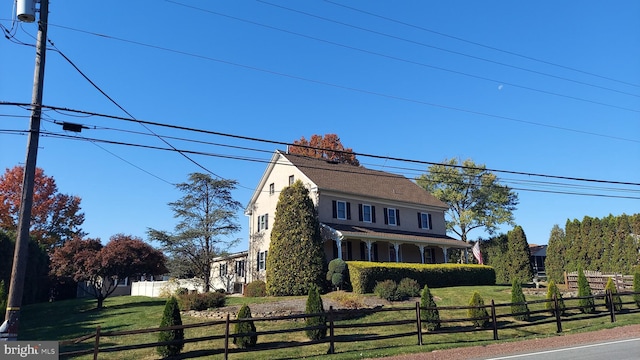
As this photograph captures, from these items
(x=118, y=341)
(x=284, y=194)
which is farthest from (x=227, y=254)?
(x=118, y=341)

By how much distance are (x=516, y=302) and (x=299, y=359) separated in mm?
11703

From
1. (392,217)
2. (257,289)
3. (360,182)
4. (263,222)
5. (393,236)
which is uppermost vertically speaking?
(360,182)

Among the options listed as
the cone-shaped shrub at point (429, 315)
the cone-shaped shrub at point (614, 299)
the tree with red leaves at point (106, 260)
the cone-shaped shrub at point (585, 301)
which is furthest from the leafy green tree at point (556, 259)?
the tree with red leaves at point (106, 260)

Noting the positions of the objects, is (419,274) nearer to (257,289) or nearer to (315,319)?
(257,289)

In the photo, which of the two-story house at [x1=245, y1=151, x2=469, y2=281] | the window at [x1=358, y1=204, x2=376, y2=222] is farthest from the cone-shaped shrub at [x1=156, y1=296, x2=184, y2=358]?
the window at [x1=358, y1=204, x2=376, y2=222]

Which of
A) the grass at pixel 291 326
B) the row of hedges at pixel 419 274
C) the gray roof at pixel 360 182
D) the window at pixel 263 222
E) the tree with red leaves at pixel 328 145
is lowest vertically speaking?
the grass at pixel 291 326

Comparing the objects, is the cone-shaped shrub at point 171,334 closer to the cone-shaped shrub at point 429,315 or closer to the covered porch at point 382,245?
the cone-shaped shrub at point 429,315

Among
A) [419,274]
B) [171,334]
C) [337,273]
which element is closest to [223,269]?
[337,273]

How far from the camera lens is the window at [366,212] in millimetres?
35500

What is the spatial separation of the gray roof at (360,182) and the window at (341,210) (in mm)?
1009

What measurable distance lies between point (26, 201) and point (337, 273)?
64.8 feet

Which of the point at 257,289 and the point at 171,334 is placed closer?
the point at 171,334

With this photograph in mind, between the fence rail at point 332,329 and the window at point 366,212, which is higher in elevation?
the window at point 366,212

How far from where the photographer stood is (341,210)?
113 feet
